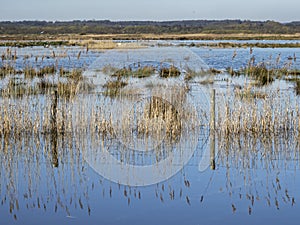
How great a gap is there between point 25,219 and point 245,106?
20.4ft

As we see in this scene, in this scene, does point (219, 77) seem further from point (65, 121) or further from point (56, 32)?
point (56, 32)

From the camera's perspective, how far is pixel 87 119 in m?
13.0

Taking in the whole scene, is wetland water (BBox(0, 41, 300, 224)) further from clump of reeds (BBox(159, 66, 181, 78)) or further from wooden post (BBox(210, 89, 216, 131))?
clump of reeds (BBox(159, 66, 181, 78))

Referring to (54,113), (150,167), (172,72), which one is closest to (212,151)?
(150,167)

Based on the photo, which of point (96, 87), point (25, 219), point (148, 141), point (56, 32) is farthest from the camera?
point (56, 32)

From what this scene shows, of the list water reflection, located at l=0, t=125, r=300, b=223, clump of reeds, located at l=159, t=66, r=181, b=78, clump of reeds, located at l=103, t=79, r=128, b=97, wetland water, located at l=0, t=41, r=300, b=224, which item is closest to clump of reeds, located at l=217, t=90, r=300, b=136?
wetland water, located at l=0, t=41, r=300, b=224

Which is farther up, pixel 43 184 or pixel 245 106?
pixel 245 106

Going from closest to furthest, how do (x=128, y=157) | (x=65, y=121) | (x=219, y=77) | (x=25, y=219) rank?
(x=25, y=219), (x=128, y=157), (x=65, y=121), (x=219, y=77)

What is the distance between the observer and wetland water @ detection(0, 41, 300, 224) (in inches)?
303

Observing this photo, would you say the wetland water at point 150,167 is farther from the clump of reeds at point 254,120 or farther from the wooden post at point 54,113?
the wooden post at point 54,113

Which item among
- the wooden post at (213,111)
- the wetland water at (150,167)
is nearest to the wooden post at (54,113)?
the wetland water at (150,167)

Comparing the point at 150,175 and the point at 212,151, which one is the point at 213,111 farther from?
the point at 150,175

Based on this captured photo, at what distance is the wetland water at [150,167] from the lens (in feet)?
25.3

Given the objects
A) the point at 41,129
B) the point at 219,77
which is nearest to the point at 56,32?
the point at 219,77
